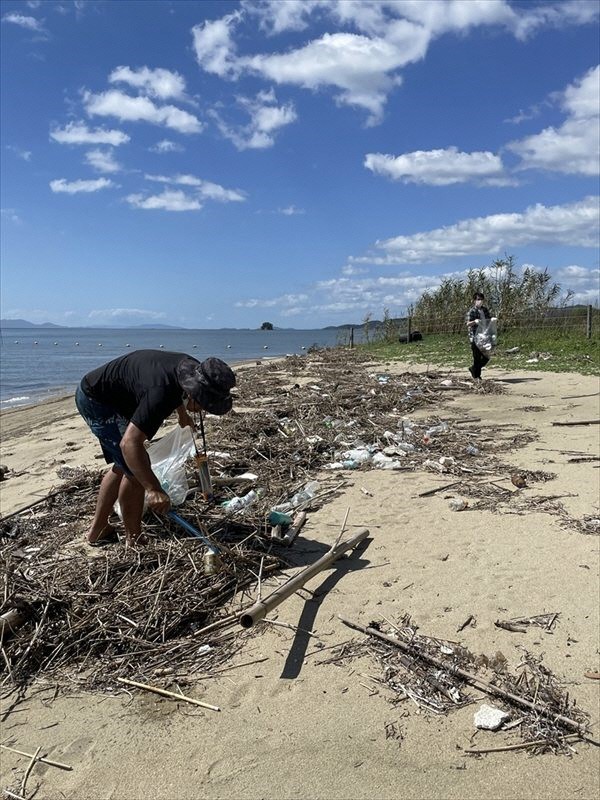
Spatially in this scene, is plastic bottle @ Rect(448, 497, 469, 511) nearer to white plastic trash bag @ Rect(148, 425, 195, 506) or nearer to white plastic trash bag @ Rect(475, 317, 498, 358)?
white plastic trash bag @ Rect(148, 425, 195, 506)

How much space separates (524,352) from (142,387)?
1551 centimetres

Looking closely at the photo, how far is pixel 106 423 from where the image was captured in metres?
3.93

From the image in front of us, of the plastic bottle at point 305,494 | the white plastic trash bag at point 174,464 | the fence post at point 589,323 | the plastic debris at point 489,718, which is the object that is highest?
the fence post at point 589,323

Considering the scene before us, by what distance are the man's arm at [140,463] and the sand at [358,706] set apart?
910mm

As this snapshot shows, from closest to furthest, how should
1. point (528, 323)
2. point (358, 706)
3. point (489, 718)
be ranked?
1. point (489, 718)
2. point (358, 706)
3. point (528, 323)

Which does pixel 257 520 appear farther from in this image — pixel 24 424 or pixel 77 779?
pixel 24 424

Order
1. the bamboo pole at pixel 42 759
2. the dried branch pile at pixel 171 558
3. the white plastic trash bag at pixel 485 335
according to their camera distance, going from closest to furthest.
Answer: the bamboo pole at pixel 42 759 → the dried branch pile at pixel 171 558 → the white plastic trash bag at pixel 485 335

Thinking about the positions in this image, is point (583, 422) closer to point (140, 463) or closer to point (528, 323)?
point (140, 463)

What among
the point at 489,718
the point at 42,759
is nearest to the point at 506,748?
the point at 489,718

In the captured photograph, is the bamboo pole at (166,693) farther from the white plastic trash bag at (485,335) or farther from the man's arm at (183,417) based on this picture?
the white plastic trash bag at (485,335)

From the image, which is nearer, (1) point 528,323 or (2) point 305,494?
(2) point 305,494

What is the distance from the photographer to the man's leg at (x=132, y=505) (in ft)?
12.6

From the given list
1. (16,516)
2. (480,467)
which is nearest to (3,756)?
(16,516)

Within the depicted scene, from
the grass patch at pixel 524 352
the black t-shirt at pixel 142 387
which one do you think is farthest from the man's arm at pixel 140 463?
the grass patch at pixel 524 352
